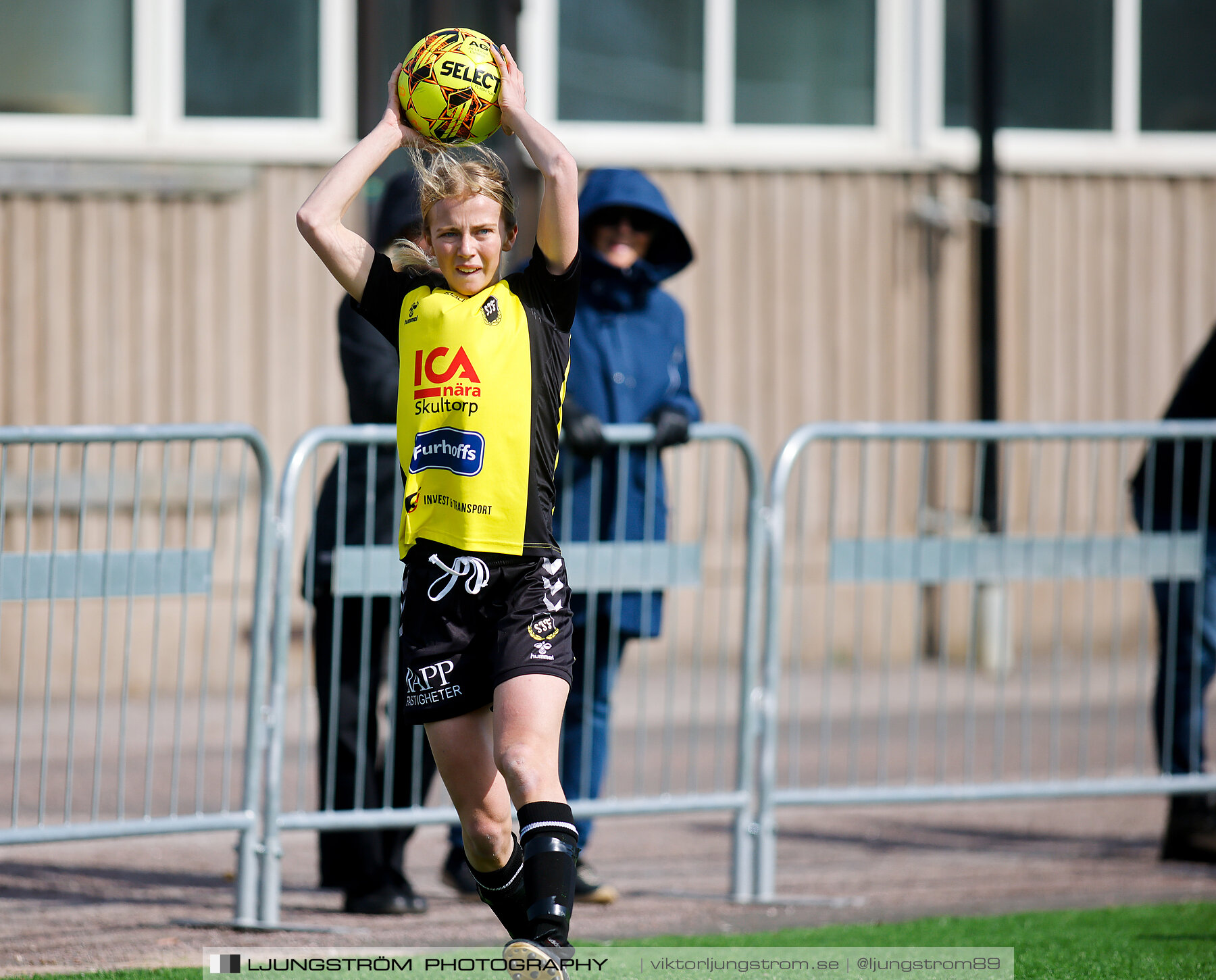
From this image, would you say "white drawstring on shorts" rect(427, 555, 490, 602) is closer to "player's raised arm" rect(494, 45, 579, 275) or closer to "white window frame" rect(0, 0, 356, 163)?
"player's raised arm" rect(494, 45, 579, 275)

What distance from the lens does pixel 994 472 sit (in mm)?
10094

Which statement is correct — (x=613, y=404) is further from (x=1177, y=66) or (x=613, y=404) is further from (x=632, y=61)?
(x=1177, y=66)

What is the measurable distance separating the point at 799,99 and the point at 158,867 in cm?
669

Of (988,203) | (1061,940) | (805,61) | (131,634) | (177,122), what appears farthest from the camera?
(805,61)

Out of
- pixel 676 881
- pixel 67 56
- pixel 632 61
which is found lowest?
pixel 676 881

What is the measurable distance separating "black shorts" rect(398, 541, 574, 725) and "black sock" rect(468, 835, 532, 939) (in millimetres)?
371

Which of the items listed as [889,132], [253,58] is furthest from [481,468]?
[889,132]

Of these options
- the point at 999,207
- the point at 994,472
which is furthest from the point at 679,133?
the point at 994,472

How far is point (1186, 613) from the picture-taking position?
5707mm

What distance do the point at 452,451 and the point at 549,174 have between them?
25.8 inches

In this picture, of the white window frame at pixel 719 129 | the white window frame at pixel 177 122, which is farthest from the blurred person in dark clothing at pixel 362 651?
the white window frame at pixel 719 129

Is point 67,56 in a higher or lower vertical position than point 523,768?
higher

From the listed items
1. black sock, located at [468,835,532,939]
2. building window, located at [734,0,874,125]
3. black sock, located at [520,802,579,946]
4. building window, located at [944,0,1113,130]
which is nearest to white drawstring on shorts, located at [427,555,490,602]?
black sock, located at [520,802,579,946]

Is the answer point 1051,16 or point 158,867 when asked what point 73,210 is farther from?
point 1051,16
